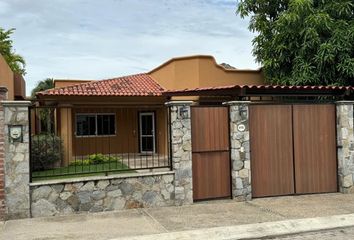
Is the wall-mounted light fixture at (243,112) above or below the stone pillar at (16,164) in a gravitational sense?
above

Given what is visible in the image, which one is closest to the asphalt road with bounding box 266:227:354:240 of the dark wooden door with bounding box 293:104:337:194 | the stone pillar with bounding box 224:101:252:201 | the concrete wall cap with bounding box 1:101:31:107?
the stone pillar with bounding box 224:101:252:201

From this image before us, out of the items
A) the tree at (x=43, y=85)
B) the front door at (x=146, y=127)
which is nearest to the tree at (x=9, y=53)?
the tree at (x=43, y=85)

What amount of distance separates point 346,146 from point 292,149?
139 centimetres

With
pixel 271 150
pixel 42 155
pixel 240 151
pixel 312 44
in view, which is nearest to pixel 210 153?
pixel 240 151

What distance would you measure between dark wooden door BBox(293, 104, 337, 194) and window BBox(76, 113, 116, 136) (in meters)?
11.0

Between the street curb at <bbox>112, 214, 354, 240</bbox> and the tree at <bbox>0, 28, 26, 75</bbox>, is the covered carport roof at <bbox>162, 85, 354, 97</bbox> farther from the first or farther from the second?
the tree at <bbox>0, 28, 26, 75</bbox>

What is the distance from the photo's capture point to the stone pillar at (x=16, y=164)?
805 centimetres

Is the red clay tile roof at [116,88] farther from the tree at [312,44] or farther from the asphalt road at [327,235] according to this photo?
the asphalt road at [327,235]

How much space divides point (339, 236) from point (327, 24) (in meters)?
9.43

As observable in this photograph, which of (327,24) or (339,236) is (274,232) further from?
(327,24)

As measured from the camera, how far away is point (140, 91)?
754 inches

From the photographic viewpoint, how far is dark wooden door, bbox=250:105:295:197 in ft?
32.5

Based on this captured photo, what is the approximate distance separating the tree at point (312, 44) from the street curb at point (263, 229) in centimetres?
785

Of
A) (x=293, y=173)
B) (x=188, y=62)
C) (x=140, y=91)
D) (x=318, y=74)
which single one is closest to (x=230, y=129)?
(x=293, y=173)
